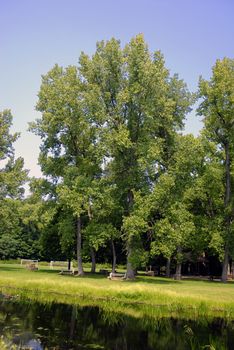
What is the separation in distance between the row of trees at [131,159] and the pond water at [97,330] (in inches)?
582

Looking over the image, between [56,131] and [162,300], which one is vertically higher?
[56,131]

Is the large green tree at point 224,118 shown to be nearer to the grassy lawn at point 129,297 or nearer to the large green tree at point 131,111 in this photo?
the large green tree at point 131,111

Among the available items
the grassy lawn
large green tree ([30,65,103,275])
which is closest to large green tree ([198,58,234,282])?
large green tree ([30,65,103,275])

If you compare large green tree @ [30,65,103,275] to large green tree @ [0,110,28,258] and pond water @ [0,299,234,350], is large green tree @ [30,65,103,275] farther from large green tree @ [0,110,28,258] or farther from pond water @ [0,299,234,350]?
pond water @ [0,299,234,350]

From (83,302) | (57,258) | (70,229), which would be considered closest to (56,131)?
(70,229)

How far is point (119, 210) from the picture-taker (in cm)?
3953

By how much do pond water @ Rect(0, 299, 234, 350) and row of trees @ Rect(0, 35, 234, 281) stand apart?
14.8 meters

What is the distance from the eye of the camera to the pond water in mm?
15117

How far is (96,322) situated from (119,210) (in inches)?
811

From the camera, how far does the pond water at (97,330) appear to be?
595 inches

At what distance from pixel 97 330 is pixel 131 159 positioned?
23.5 m

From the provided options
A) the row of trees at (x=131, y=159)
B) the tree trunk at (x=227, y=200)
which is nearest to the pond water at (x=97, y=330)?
the row of trees at (x=131, y=159)

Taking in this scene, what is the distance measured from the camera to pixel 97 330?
58.6 feet

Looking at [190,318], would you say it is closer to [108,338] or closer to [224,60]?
[108,338]
